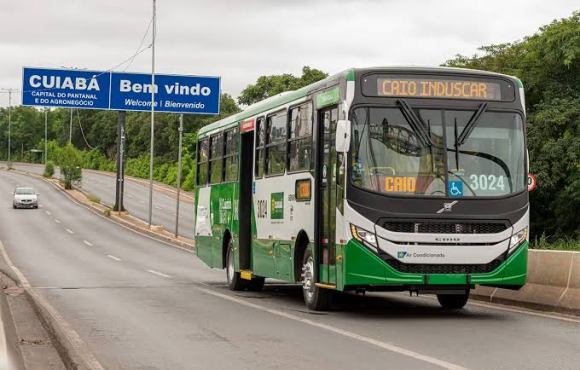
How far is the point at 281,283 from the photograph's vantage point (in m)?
24.1

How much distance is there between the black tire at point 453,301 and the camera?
15.9 metres

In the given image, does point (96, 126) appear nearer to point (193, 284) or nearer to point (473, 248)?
point (193, 284)

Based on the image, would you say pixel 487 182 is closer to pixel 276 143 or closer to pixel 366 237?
pixel 366 237

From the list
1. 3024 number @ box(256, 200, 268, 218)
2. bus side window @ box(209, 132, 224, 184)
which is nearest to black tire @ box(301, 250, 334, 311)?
3024 number @ box(256, 200, 268, 218)

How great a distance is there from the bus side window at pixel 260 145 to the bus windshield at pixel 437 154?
→ 440cm

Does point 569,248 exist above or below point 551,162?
below

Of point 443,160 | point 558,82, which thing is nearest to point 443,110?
point 443,160

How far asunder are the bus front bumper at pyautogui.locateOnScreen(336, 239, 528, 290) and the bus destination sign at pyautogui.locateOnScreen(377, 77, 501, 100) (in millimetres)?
2171

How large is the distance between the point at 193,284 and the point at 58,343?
11.8m

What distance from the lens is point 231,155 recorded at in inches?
810

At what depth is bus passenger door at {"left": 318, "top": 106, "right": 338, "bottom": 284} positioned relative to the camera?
47.4 feet

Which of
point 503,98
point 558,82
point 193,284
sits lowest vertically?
point 193,284

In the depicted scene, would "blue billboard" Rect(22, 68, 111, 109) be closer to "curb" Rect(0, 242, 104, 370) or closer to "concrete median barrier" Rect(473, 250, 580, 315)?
"curb" Rect(0, 242, 104, 370)

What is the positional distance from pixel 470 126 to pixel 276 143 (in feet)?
13.7
